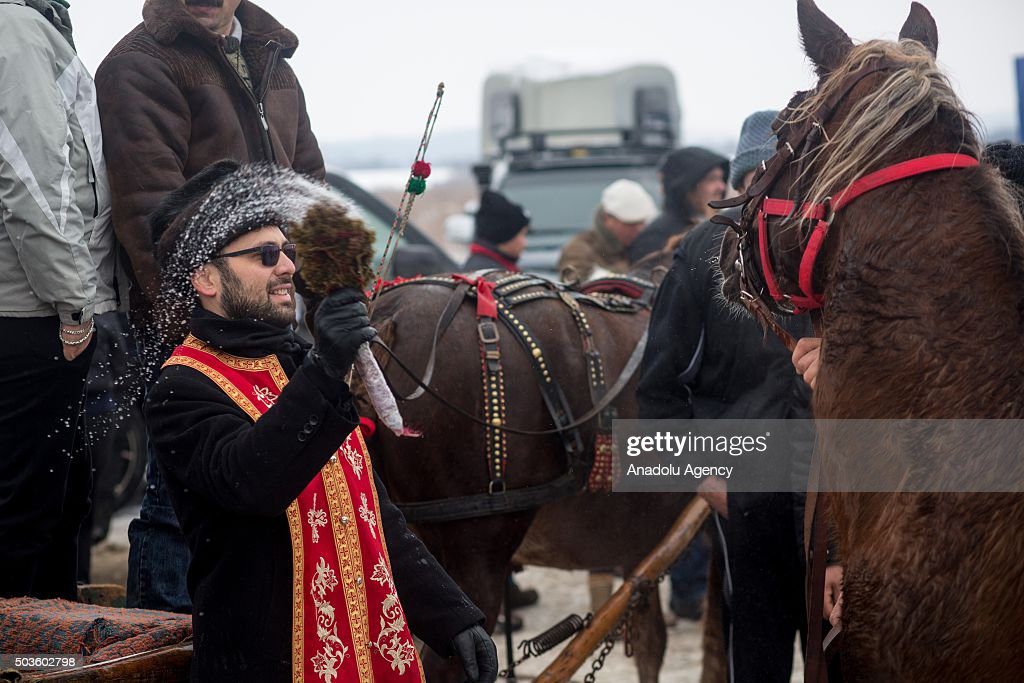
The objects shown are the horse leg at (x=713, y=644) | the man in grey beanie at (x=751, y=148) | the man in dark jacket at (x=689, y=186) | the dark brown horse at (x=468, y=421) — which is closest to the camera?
the dark brown horse at (x=468, y=421)

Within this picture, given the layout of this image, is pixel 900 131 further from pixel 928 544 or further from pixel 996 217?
Result: pixel 928 544

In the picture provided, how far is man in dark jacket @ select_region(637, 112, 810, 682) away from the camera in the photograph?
3318 millimetres

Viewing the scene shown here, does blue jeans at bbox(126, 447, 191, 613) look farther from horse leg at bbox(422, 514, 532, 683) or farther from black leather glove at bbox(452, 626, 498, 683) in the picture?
black leather glove at bbox(452, 626, 498, 683)

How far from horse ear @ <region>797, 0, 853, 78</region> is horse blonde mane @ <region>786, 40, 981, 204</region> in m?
0.06

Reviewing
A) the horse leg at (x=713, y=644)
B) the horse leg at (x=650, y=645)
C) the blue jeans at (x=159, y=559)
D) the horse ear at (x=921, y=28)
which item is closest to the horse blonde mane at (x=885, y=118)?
the horse ear at (x=921, y=28)

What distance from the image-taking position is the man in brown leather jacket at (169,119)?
317 centimetres

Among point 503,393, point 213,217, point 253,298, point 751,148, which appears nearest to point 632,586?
point 503,393

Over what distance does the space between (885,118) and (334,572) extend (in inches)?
54.8

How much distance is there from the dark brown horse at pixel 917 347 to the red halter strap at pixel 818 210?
1 centimetres

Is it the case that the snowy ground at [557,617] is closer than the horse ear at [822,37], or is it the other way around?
the horse ear at [822,37]

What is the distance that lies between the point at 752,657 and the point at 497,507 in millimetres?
901

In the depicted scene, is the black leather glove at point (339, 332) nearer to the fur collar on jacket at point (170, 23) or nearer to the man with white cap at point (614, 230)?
the fur collar on jacket at point (170, 23)

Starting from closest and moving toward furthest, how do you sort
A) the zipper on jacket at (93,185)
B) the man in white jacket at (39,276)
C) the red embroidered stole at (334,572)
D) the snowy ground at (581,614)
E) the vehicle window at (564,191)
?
the red embroidered stole at (334,572) < the man in white jacket at (39,276) < the zipper on jacket at (93,185) < the snowy ground at (581,614) < the vehicle window at (564,191)

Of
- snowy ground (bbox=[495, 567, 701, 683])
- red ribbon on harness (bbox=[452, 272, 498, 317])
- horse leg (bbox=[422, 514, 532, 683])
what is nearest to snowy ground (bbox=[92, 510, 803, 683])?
snowy ground (bbox=[495, 567, 701, 683])
